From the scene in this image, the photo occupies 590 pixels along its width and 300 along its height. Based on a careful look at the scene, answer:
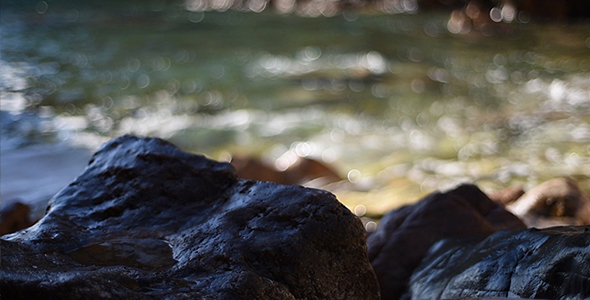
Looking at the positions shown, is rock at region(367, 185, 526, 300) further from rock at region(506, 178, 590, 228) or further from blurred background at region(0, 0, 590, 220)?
blurred background at region(0, 0, 590, 220)

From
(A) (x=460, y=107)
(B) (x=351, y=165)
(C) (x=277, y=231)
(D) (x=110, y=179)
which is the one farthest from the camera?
(A) (x=460, y=107)

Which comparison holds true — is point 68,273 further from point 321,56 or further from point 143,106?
point 321,56

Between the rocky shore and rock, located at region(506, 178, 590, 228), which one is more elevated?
the rocky shore

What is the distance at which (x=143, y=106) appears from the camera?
36.0ft

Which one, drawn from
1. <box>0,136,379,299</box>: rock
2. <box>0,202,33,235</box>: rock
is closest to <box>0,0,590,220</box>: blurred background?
<box>0,202,33,235</box>: rock

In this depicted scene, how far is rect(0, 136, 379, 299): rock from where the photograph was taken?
6.20ft

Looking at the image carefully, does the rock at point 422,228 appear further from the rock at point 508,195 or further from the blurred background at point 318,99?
the blurred background at point 318,99

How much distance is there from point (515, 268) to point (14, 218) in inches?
169

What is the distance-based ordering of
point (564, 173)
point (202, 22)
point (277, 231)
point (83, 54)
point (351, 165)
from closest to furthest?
point (277, 231), point (564, 173), point (351, 165), point (83, 54), point (202, 22)

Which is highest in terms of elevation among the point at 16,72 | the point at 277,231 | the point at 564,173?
the point at 16,72

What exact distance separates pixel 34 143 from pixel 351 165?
4.59 metres

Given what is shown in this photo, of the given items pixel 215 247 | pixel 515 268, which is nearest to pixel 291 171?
pixel 515 268

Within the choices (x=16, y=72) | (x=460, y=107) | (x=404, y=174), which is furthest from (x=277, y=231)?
(x=16, y=72)

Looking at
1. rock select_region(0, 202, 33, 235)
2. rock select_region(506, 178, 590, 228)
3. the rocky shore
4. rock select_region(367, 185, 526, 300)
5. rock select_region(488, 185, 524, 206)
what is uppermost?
the rocky shore
